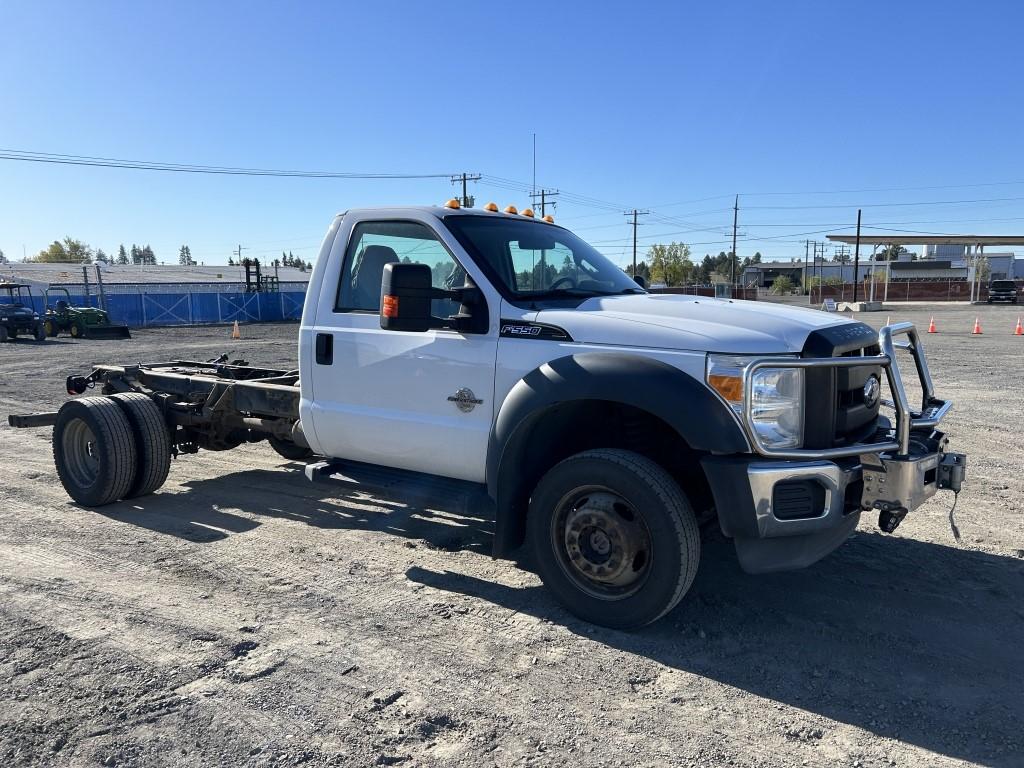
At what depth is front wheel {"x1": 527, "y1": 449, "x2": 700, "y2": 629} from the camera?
3447mm

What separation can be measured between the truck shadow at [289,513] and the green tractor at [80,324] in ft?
83.2

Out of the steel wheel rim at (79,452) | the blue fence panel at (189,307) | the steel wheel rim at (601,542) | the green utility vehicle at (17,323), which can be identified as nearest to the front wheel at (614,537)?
the steel wheel rim at (601,542)

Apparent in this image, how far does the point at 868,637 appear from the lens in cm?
363

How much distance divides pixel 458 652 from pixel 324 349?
2131 mm

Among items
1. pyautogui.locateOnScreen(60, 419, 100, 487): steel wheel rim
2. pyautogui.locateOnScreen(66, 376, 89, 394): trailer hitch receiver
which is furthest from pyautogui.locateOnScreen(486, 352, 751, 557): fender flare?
pyautogui.locateOnScreen(66, 376, 89, 394): trailer hitch receiver

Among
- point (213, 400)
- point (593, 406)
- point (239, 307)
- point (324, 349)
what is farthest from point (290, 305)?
point (593, 406)

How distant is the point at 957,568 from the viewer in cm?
445

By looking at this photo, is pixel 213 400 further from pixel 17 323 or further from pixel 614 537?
pixel 17 323

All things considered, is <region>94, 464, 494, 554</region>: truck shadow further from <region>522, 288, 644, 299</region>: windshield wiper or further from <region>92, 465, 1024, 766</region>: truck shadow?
<region>522, 288, 644, 299</region>: windshield wiper

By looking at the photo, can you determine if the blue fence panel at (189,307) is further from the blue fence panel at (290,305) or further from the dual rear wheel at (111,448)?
the dual rear wheel at (111,448)

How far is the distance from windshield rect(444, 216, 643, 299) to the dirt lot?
1.72 metres

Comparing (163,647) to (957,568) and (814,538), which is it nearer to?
(814,538)

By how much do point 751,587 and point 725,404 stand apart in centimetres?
147

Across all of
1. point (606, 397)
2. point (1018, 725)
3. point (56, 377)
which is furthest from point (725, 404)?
point (56, 377)
